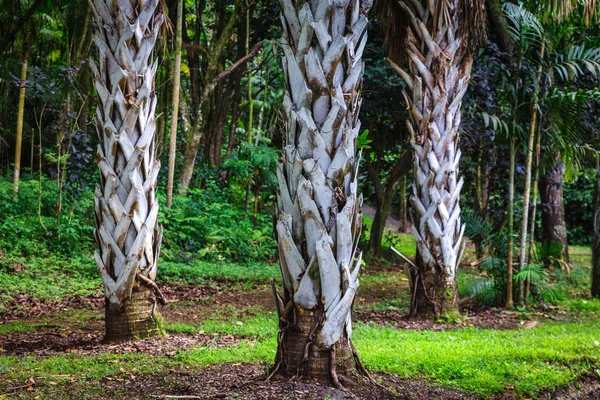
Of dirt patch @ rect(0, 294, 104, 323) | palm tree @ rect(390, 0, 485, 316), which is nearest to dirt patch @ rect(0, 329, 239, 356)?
dirt patch @ rect(0, 294, 104, 323)

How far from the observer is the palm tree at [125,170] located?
590 centimetres

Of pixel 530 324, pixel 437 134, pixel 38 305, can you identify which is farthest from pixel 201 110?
pixel 530 324

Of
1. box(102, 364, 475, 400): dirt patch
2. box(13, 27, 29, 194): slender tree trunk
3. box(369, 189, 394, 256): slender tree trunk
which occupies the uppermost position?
box(13, 27, 29, 194): slender tree trunk

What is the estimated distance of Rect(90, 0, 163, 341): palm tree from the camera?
5898 mm

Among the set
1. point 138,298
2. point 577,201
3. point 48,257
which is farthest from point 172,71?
point 577,201

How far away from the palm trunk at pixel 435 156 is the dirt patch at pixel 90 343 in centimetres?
302

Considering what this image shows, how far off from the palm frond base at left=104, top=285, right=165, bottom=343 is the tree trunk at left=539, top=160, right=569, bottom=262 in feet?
36.4

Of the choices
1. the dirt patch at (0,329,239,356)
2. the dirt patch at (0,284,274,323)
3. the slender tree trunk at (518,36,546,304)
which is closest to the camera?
the dirt patch at (0,329,239,356)

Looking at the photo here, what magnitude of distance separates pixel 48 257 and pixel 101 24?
6166mm

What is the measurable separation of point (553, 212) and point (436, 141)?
321 inches

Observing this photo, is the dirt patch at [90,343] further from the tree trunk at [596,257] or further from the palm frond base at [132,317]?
the tree trunk at [596,257]

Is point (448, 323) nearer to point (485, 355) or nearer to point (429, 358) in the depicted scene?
point (485, 355)

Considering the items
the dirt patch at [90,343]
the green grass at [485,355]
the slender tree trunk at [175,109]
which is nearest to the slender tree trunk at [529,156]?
the green grass at [485,355]

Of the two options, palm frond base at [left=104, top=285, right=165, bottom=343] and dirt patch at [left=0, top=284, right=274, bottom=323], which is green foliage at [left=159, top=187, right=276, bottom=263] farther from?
palm frond base at [left=104, top=285, right=165, bottom=343]
